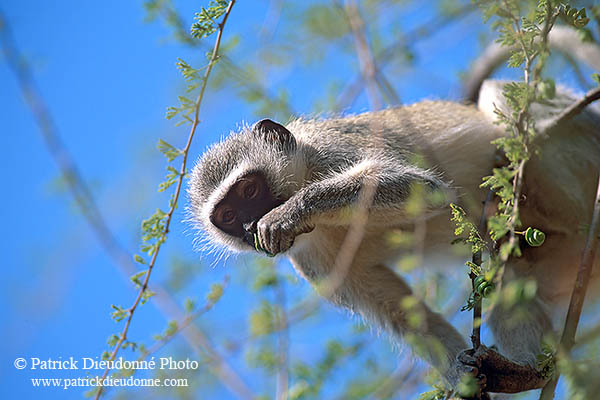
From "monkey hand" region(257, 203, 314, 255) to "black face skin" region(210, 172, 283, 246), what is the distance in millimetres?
342

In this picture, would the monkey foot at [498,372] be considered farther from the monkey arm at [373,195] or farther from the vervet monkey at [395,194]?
the monkey arm at [373,195]

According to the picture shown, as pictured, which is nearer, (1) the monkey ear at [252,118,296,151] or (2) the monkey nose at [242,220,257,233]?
(2) the monkey nose at [242,220,257,233]

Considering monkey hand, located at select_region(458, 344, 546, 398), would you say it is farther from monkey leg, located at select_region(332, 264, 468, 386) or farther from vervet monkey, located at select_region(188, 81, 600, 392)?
monkey leg, located at select_region(332, 264, 468, 386)

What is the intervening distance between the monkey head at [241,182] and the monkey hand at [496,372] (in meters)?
1.17

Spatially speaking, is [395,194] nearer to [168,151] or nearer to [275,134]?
[275,134]

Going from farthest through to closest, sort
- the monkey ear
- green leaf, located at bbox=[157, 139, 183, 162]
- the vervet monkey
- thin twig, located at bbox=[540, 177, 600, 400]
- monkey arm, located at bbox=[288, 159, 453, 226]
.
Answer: the monkey ear, the vervet monkey, monkey arm, located at bbox=[288, 159, 453, 226], green leaf, located at bbox=[157, 139, 183, 162], thin twig, located at bbox=[540, 177, 600, 400]

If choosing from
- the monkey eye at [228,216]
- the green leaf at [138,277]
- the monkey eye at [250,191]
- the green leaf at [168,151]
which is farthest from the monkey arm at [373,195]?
the green leaf at [138,277]

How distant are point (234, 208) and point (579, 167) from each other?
1.97 m

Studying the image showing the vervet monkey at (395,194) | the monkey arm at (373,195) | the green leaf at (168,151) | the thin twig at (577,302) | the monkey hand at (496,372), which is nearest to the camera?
the thin twig at (577,302)

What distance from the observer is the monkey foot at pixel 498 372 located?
2.71 m

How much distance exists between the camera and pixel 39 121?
3441 mm

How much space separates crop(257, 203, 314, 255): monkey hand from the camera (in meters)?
2.78

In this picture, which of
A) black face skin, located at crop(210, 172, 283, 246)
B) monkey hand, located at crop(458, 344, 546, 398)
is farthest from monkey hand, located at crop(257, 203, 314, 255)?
monkey hand, located at crop(458, 344, 546, 398)

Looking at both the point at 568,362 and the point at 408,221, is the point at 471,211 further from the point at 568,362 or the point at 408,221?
the point at 568,362
